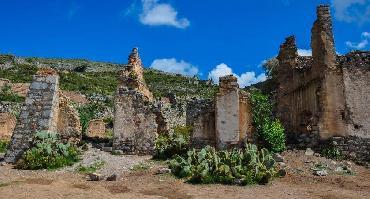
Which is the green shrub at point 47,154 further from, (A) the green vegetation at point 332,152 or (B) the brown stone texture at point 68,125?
(A) the green vegetation at point 332,152

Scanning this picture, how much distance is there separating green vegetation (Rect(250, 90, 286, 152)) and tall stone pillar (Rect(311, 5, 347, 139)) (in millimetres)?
1659

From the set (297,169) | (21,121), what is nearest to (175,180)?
(297,169)

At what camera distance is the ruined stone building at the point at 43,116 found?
1962 centimetres

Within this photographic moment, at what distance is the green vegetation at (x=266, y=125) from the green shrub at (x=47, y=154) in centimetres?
715

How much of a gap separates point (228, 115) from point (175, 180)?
5.29 metres

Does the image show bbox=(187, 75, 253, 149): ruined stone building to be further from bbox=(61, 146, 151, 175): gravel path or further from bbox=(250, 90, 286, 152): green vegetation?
bbox=(61, 146, 151, 175): gravel path

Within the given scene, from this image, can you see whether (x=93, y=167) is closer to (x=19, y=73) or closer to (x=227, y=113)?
(x=227, y=113)

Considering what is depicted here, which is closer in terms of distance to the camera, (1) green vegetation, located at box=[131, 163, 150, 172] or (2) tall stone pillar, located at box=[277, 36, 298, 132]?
(1) green vegetation, located at box=[131, 163, 150, 172]

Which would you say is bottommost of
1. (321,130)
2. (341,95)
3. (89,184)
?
(89,184)

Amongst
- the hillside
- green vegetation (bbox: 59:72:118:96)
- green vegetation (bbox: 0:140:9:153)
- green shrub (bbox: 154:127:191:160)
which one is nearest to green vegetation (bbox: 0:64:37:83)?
the hillside

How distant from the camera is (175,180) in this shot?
1553 cm

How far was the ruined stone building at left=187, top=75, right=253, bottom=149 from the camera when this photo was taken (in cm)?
1998

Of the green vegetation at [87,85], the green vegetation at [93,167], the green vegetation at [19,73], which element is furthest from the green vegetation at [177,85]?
the green vegetation at [93,167]

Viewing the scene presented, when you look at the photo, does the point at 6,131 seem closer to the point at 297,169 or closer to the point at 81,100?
the point at 297,169
